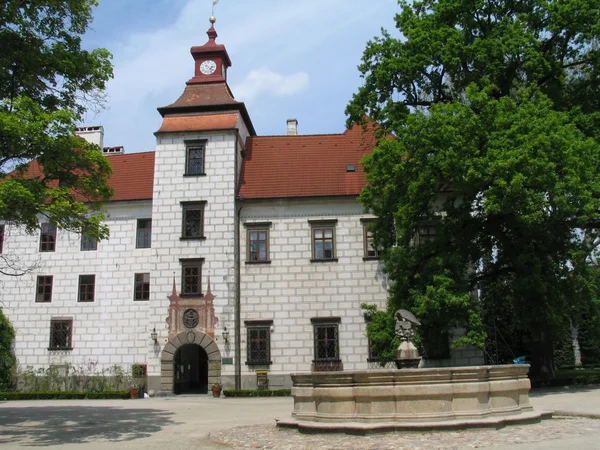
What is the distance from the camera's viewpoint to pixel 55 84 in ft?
48.7

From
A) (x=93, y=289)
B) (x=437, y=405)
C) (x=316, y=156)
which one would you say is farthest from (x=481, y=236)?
(x=93, y=289)

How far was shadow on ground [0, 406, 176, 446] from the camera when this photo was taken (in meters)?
11.9

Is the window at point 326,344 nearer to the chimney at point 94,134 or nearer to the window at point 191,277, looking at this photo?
the window at point 191,277

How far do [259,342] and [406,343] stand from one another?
12.7 metres

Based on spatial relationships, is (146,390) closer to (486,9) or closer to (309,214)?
(309,214)

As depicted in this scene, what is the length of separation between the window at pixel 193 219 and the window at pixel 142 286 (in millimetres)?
3159

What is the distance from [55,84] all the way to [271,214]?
535 inches

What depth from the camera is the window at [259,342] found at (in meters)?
25.9

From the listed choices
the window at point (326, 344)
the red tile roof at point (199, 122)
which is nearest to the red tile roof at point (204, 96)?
the red tile roof at point (199, 122)

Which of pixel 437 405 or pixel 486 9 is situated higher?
pixel 486 9

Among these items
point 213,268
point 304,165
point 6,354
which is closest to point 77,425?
point 213,268

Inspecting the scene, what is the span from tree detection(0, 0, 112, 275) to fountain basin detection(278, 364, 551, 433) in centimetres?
675

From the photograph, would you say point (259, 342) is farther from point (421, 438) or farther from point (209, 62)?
point (421, 438)

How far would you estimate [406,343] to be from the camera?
46.8 ft
